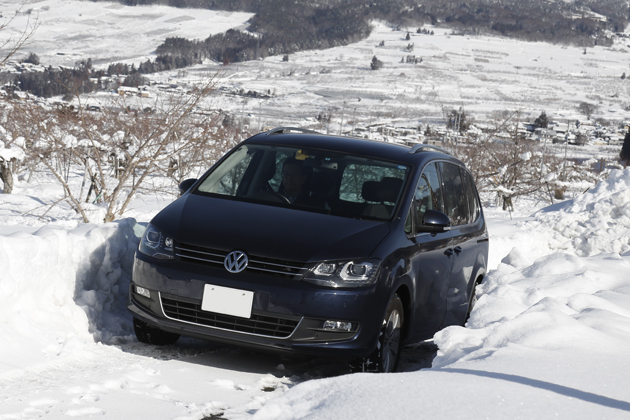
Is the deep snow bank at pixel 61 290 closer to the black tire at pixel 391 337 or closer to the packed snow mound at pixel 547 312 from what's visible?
the black tire at pixel 391 337

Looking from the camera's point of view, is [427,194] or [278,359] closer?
[278,359]

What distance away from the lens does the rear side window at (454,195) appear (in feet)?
21.1

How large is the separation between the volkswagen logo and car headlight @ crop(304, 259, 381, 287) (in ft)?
1.33

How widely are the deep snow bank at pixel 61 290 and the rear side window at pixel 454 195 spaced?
278 centimetres

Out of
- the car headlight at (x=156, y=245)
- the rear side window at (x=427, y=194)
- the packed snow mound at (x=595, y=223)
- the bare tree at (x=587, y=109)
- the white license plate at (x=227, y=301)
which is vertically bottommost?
the bare tree at (x=587, y=109)

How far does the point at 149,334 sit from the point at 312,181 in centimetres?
167

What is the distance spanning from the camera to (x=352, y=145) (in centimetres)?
631

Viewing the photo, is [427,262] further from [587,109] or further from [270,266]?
[587,109]

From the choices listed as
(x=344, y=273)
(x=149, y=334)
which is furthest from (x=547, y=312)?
(x=149, y=334)

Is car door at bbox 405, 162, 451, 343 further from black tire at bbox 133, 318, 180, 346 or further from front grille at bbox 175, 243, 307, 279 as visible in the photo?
black tire at bbox 133, 318, 180, 346

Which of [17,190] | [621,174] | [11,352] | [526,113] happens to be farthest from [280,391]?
[526,113]

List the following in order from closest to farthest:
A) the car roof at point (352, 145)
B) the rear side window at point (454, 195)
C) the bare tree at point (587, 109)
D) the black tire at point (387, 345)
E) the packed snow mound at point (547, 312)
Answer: the packed snow mound at point (547, 312)
the black tire at point (387, 345)
the car roof at point (352, 145)
the rear side window at point (454, 195)
the bare tree at point (587, 109)

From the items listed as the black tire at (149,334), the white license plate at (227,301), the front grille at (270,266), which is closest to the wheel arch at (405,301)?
the front grille at (270,266)

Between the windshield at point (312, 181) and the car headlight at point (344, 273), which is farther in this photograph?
the windshield at point (312, 181)
